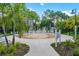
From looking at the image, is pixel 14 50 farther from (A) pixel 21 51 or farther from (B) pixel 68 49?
(B) pixel 68 49

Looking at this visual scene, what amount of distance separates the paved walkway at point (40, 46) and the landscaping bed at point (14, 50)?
0.13 feet

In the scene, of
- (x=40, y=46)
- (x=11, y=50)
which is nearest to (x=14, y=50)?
(x=11, y=50)

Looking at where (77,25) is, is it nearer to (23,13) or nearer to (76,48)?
(76,48)

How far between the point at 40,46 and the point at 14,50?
0.79ft

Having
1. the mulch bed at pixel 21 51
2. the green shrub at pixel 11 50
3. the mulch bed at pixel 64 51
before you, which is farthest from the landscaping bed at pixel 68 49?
the green shrub at pixel 11 50

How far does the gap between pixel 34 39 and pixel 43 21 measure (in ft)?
0.61

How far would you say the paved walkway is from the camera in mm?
3828

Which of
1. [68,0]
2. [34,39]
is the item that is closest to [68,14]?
[68,0]

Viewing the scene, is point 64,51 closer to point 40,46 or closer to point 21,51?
point 40,46

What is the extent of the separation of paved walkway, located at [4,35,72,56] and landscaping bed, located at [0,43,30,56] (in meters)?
0.04

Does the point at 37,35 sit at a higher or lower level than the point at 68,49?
higher

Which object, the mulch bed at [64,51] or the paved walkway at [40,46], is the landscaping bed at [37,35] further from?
the mulch bed at [64,51]

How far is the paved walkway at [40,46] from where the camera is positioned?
12.6 ft

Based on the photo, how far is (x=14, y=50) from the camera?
3822 mm
